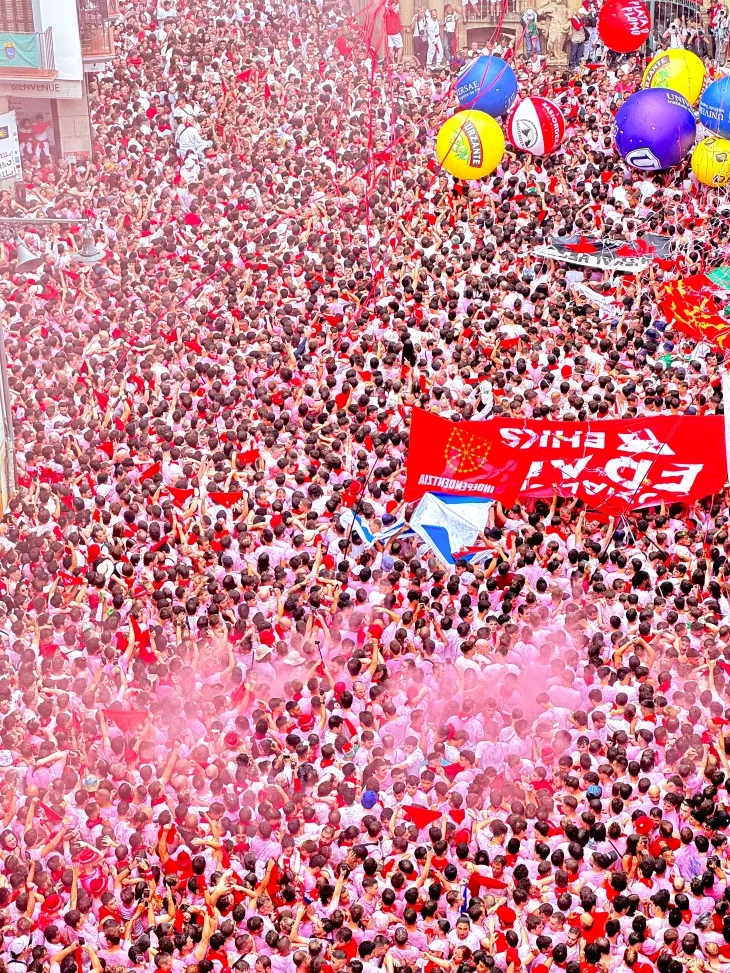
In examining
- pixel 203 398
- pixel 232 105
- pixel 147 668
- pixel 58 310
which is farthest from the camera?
pixel 232 105

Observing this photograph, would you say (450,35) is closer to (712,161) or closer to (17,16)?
(712,161)

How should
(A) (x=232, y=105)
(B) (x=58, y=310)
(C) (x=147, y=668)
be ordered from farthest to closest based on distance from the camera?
1. (A) (x=232, y=105)
2. (B) (x=58, y=310)
3. (C) (x=147, y=668)

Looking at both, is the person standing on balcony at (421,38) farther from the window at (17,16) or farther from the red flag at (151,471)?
the red flag at (151,471)

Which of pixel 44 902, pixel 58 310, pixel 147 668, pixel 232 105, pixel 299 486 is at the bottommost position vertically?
pixel 44 902

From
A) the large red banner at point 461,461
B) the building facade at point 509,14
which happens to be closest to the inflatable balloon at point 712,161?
the building facade at point 509,14

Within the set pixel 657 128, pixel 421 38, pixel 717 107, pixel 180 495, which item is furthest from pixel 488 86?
pixel 180 495

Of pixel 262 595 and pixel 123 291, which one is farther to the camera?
pixel 123 291

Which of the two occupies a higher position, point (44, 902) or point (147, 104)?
point (147, 104)

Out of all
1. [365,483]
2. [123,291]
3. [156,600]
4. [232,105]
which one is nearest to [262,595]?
[156,600]

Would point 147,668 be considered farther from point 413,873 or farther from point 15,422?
point 15,422
